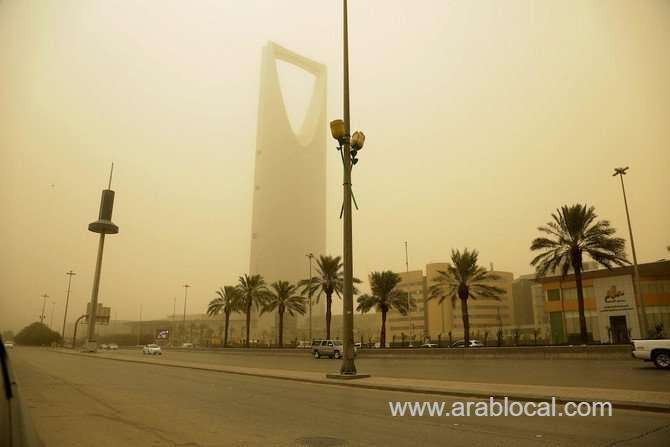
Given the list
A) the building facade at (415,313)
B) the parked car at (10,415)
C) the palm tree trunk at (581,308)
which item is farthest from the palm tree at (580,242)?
the building facade at (415,313)

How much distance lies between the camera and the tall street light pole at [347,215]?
1609cm


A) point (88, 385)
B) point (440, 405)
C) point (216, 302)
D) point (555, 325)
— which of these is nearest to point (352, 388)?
point (440, 405)

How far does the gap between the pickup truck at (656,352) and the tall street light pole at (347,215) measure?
1147cm

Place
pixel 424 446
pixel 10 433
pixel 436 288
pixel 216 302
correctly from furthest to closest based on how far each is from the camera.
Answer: pixel 216 302 → pixel 436 288 → pixel 424 446 → pixel 10 433

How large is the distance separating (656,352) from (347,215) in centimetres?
1337

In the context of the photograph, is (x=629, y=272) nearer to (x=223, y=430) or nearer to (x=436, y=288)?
(x=436, y=288)

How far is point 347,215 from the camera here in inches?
665

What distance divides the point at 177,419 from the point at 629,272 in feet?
173

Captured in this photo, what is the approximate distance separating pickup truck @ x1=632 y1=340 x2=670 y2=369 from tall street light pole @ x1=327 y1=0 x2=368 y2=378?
37.6 ft

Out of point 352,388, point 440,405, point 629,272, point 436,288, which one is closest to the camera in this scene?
point 440,405

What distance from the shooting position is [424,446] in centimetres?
591

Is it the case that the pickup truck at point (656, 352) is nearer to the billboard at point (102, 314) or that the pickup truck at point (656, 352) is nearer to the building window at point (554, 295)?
the building window at point (554, 295)

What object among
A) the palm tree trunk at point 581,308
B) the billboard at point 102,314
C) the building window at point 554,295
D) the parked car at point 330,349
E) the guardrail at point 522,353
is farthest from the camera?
the billboard at point 102,314

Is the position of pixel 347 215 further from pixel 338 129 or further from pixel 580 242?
Answer: pixel 580 242
